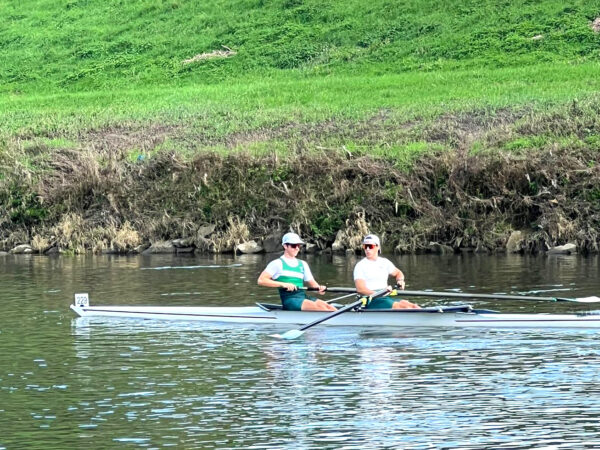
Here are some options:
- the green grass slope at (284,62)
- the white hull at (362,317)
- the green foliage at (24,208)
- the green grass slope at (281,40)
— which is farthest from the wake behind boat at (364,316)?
the green grass slope at (281,40)

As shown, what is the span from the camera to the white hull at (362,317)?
22.4 metres

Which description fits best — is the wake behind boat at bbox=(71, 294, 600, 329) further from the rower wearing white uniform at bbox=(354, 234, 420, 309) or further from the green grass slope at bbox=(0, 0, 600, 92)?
the green grass slope at bbox=(0, 0, 600, 92)

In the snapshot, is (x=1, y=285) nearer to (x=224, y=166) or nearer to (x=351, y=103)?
(x=224, y=166)

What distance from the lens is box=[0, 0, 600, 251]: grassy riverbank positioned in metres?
38.9

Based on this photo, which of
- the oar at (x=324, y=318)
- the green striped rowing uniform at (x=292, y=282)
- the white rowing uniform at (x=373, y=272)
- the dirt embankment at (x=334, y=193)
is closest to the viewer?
the oar at (x=324, y=318)

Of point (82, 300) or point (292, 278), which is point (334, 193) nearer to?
point (82, 300)

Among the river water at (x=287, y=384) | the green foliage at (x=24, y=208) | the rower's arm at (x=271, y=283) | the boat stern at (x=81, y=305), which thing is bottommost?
the river water at (x=287, y=384)

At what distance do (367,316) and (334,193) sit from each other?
53.6 feet

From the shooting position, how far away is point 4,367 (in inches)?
785

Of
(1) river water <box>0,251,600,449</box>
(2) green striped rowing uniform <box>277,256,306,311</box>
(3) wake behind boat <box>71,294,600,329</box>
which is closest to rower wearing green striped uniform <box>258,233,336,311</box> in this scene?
(2) green striped rowing uniform <box>277,256,306,311</box>

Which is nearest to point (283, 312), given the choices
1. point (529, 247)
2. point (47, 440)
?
point (47, 440)

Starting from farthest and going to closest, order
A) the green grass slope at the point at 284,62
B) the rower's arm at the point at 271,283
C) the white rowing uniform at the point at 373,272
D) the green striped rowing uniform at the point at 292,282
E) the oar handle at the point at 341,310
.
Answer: the green grass slope at the point at 284,62
the green striped rowing uniform at the point at 292,282
the rower's arm at the point at 271,283
the white rowing uniform at the point at 373,272
the oar handle at the point at 341,310

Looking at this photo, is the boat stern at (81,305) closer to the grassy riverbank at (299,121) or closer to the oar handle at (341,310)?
the oar handle at (341,310)

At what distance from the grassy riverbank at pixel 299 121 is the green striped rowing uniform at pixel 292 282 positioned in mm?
14355
